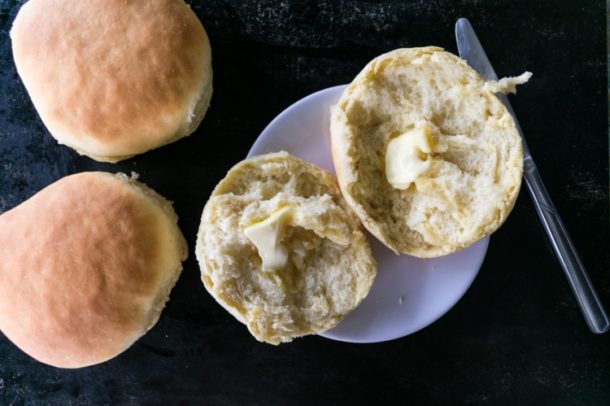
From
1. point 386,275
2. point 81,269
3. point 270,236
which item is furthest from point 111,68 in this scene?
point 386,275

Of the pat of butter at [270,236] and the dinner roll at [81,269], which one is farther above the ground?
the pat of butter at [270,236]

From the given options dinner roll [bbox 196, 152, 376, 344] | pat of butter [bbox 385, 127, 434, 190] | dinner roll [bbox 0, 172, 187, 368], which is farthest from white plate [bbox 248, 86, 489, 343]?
dinner roll [bbox 0, 172, 187, 368]

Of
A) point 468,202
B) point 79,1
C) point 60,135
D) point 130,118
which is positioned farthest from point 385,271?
point 79,1

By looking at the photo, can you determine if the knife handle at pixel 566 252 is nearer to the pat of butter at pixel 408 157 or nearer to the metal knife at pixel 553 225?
the metal knife at pixel 553 225

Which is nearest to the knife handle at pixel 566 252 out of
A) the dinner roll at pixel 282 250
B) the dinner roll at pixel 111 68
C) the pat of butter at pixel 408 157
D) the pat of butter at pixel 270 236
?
the pat of butter at pixel 408 157

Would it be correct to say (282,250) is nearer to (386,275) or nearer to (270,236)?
(270,236)

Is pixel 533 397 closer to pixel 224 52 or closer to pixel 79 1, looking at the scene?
pixel 224 52

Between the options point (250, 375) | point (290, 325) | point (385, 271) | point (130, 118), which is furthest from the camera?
point (250, 375)

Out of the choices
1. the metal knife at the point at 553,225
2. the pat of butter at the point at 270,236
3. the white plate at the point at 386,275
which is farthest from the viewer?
the metal knife at the point at 553,225
